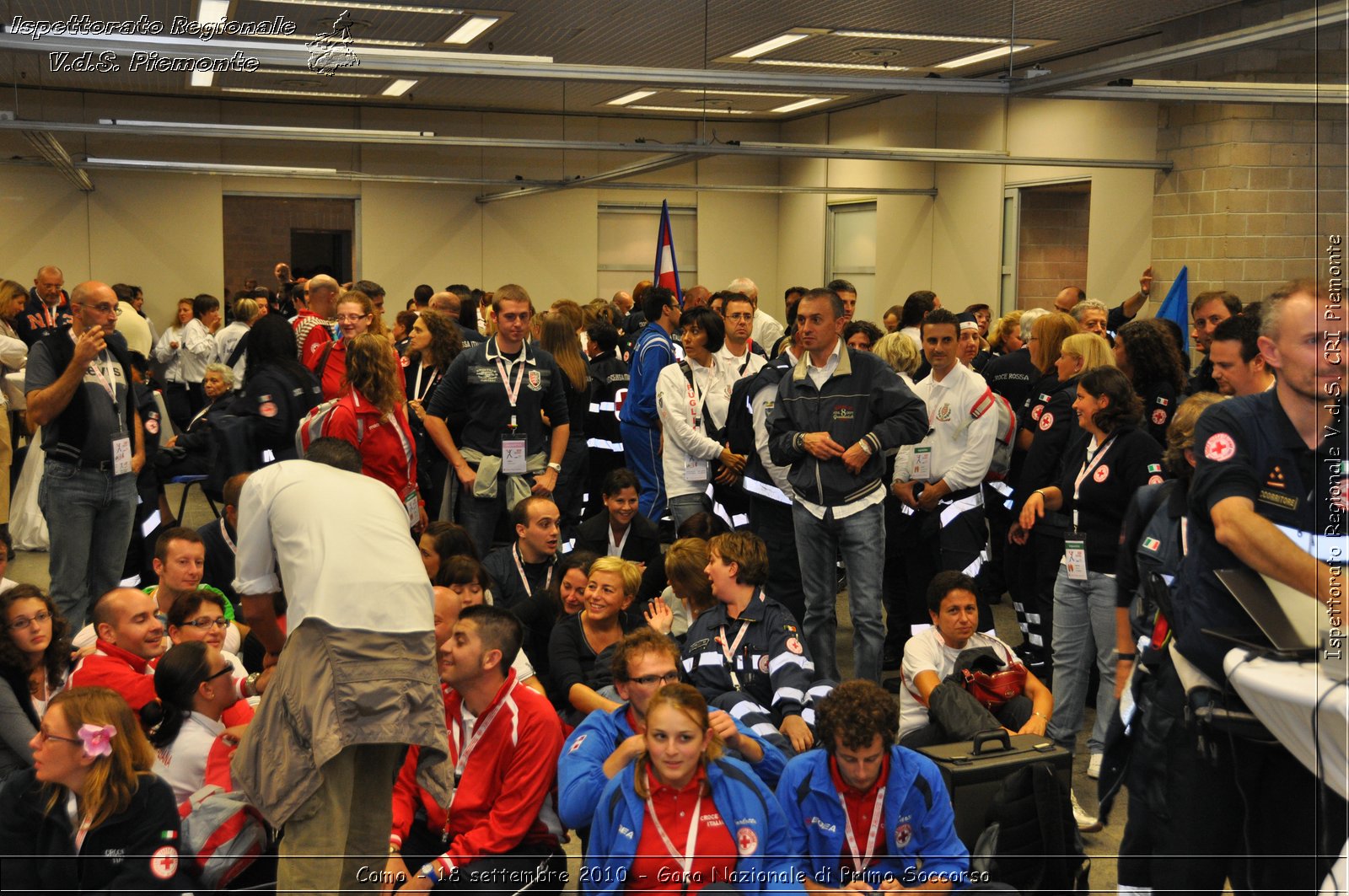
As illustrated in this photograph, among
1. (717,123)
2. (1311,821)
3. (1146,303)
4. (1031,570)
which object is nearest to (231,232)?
(717,123)

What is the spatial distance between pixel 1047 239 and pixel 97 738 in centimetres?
1024

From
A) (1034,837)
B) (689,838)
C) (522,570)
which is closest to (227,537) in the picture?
(522,570)

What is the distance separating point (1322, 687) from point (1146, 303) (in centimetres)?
819

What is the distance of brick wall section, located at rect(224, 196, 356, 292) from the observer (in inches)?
696

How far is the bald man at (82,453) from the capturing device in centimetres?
478

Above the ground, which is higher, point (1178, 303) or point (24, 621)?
point (1178, 303)

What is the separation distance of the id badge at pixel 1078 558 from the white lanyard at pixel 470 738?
212cm

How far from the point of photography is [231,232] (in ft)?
58.2

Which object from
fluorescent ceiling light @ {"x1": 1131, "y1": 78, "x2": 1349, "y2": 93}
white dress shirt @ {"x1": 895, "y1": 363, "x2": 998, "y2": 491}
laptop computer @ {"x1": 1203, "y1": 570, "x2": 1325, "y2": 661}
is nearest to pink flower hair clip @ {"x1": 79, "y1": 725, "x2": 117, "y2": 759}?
laptop computer @ {"x1": 1203, "y1": 570, "x2": 1325, "y2": 661}

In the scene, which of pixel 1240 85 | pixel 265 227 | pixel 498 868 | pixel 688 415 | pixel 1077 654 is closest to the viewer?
pixel 498 868

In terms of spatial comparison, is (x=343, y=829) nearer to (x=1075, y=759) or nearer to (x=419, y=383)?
(x=1075, y=759)

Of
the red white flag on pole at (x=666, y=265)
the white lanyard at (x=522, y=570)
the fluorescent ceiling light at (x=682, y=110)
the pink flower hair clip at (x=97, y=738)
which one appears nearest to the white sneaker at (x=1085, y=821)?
the white lanyard at (x=522, y=570)

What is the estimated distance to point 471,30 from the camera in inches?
367

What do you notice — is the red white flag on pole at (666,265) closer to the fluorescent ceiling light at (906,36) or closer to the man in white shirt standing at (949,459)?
the fluorescent ceiling light at (906,36)
